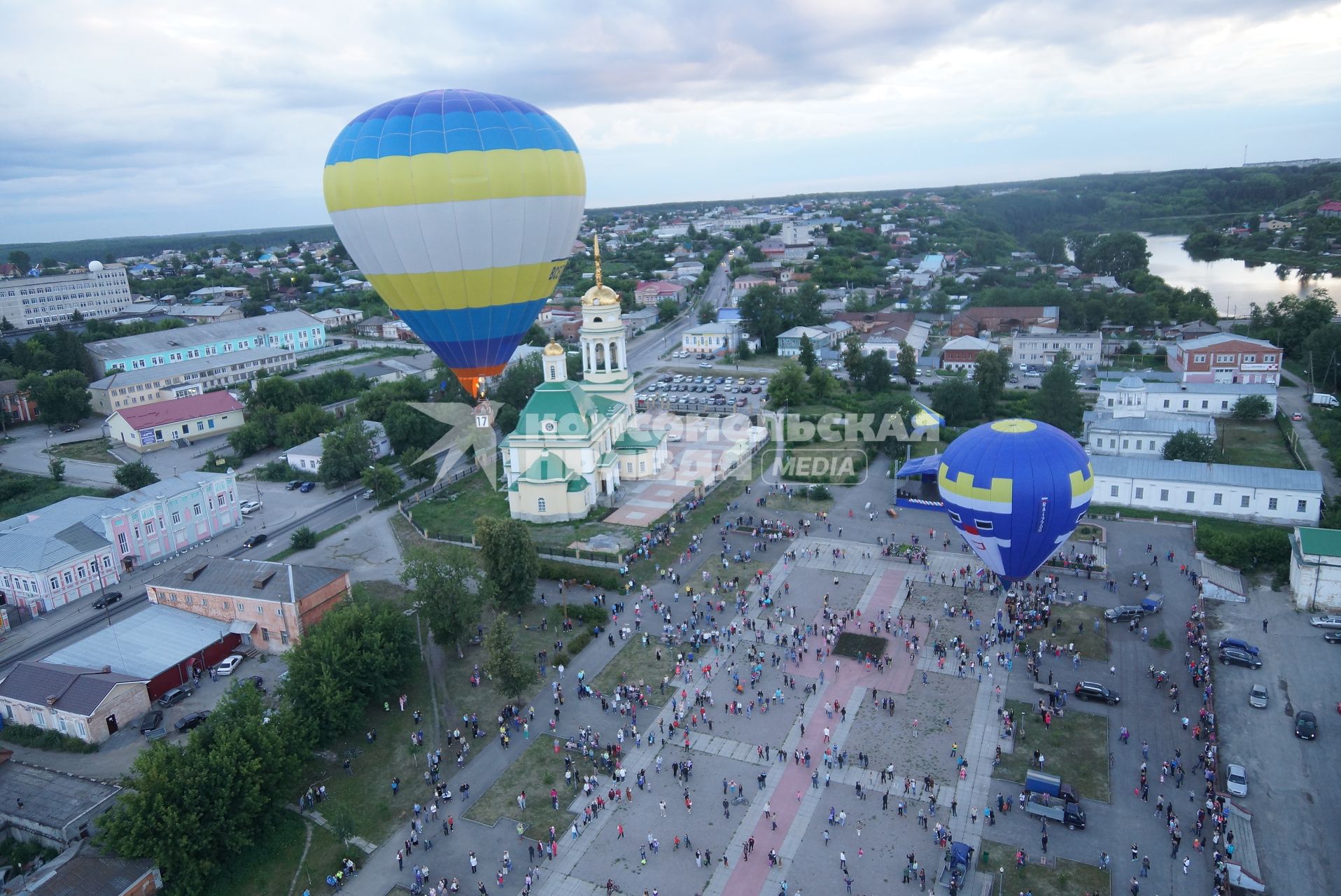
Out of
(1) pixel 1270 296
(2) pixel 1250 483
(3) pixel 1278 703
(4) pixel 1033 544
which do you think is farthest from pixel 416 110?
(1) pixel 1270 296

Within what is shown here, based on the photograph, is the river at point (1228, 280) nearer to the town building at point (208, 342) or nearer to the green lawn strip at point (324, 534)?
the green lawn strip at point (324, 534)

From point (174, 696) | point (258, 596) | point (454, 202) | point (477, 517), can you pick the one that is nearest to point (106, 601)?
point (258, 596)

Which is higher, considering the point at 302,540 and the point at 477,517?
the point at 302,540

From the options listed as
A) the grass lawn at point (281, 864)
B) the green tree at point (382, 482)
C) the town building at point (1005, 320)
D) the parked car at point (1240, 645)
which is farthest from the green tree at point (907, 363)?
the grass lawn at point (281, 864)

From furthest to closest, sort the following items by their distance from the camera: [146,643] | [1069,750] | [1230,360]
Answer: [1230,360]
[146,643]
[1069,750]

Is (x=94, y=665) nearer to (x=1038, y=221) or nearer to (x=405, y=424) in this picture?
A: (x=405, y=424)

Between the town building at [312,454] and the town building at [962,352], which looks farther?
the town building at [962,352]

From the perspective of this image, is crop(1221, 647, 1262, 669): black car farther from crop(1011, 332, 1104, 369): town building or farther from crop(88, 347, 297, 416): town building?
crop(88, 347, 297, 416): town building

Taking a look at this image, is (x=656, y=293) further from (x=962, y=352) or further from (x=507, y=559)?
(x=507, y=559)
